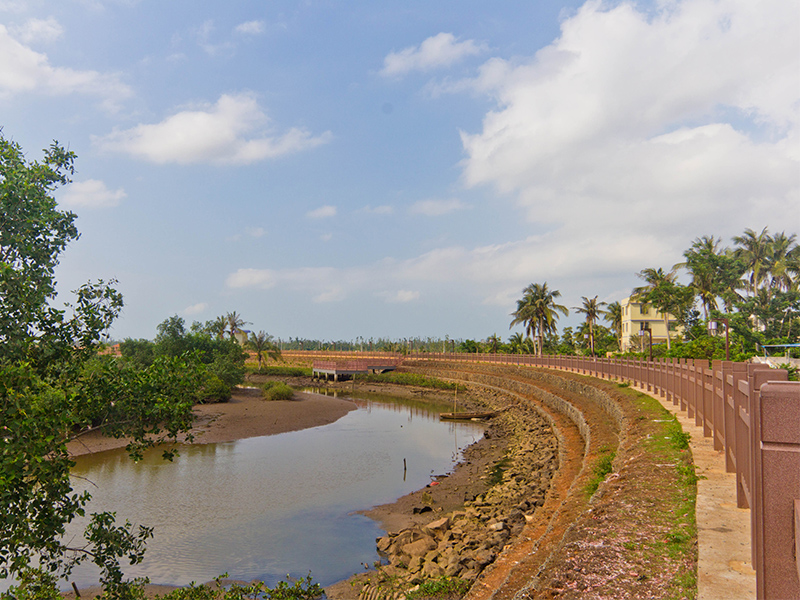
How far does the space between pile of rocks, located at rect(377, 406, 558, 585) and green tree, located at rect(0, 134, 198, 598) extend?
748cm

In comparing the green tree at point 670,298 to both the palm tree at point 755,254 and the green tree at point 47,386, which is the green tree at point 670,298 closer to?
the palm tree at point 755,254

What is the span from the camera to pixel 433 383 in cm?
6925

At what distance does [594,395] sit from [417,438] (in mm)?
13785

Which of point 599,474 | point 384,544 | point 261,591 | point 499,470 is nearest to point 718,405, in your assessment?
point 599,474

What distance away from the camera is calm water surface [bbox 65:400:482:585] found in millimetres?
16922

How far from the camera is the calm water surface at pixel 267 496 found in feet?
55.5

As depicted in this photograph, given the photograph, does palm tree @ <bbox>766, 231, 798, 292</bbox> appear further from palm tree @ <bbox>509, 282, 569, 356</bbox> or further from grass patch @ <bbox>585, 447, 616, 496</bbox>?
grass patch @ <bbox>585, 447, 616, 496</bbox>

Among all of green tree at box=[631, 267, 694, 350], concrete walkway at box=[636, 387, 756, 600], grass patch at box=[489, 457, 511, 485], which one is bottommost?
grass patch at box=[489, 457, 511, 485]

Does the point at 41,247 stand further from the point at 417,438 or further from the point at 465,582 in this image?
the point at 417,438

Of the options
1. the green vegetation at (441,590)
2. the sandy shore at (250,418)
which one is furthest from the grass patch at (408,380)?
the green vegetation at (441,590)

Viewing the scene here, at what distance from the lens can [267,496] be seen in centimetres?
2397

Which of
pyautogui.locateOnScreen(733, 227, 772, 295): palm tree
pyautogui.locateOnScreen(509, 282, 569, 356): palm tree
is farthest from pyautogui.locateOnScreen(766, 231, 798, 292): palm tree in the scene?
pyautogui.locateOnScreen(509, 282, 569, 356): palm tree

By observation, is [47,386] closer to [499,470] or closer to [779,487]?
[779,487]

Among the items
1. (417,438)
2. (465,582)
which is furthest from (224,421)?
(465,582)
